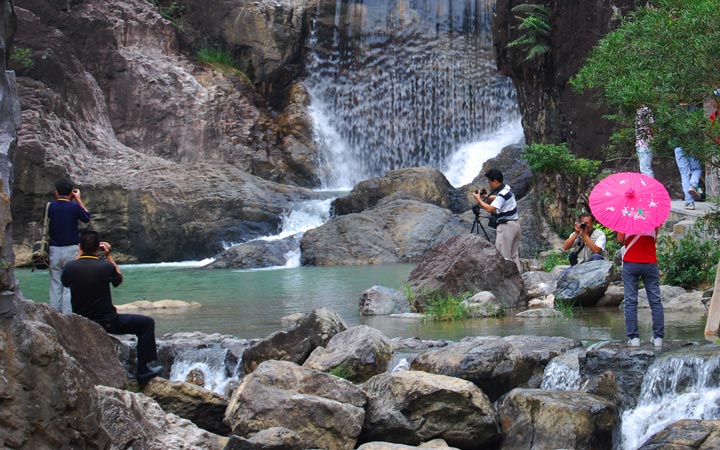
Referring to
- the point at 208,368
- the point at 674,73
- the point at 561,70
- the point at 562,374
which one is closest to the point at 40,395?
the point at 208,368

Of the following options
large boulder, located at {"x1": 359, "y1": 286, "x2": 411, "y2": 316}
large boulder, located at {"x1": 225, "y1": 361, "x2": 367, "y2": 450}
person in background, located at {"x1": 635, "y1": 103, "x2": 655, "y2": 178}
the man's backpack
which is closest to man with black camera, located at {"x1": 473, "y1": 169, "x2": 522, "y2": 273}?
large boulder, located at {"x1": 359, "y1": 286, "x2": 411, "y2": 316}

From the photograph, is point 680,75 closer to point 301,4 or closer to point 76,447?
point 76,447

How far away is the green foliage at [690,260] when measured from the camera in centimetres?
1184

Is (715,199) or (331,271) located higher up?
(715,199)

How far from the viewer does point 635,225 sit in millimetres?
7254

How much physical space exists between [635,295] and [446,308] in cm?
391

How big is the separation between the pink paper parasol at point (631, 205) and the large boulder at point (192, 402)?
3518 millimetres

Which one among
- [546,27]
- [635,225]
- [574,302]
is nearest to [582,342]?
[635,225]

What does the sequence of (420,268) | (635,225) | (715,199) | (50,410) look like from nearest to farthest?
(50,410) → (635,225) → (715,199) → (420,268)

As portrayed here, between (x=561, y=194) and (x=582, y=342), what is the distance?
12921mm

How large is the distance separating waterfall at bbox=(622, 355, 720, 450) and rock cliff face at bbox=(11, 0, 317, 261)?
18372 mm

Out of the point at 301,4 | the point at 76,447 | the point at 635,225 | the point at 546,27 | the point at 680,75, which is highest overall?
the point at 301,4

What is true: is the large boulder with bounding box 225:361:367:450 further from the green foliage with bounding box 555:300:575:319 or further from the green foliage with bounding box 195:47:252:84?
the green foliage with bounding box 195:47:252:84

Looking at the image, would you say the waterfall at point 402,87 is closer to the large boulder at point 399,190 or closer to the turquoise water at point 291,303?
the large boulder at point 399,190
